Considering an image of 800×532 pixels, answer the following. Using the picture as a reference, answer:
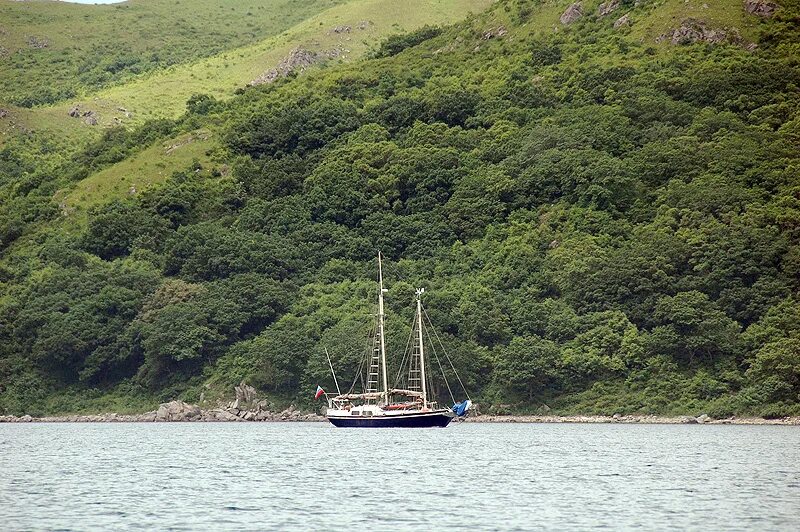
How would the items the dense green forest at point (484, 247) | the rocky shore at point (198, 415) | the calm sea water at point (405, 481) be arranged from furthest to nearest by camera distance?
the rocky shore at point (198, 415) → the dense green forest at point (484, 247) → the calm sea water at point (405, 481)

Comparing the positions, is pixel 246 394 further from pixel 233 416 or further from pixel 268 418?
pixel 268 418

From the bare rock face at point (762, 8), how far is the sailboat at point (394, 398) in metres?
89.0

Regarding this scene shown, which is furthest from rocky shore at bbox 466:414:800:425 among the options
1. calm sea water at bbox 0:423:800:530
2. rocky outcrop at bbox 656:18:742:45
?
rocky outcrop at bbox 656:18:742:45

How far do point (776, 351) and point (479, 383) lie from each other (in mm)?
27798

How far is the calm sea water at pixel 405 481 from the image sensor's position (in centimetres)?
5016

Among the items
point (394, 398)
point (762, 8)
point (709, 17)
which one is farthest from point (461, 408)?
point (762, 8)

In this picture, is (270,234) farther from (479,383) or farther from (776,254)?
(776,254)

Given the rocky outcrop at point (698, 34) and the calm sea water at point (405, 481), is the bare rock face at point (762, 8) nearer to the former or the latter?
the rocky outcrop at point (698, 34)

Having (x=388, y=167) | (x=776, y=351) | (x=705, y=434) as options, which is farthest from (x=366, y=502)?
(x=388, y=167)

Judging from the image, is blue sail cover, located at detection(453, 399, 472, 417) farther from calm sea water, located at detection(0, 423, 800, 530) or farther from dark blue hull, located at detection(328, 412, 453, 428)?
calm sea water, located at detection(0, 423, 800, 530)

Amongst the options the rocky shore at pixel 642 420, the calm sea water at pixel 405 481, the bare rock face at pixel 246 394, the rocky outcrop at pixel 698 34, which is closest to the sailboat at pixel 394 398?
the rocky shore at pixel 642 420

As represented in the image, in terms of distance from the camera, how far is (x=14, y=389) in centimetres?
14688

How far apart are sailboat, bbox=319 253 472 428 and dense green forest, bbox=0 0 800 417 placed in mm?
2730

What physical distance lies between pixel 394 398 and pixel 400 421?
11.0m
